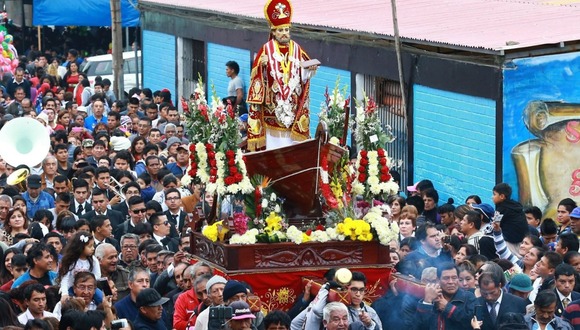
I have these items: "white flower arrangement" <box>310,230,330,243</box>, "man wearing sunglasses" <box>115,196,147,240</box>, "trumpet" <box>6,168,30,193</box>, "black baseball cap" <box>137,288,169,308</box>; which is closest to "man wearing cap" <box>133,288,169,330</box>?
"black baseball cap" <box>137,288,169,308</box>

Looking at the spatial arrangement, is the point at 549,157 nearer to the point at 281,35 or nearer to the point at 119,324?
the point at 281,35

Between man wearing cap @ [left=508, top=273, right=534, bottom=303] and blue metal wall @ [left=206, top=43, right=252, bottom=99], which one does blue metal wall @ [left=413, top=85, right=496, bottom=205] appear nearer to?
man wearing cap @ [left=508, top=273, right=534, bottom=303]

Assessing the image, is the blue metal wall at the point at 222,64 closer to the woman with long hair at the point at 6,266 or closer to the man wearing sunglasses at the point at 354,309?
the woman with long hair at the point at 6,266

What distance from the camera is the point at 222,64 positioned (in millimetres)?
28250

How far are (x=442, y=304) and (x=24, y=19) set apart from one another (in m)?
28.5

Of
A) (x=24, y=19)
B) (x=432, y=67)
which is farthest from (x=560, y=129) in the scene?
(x=24, y=19)

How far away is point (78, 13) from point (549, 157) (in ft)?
61.7

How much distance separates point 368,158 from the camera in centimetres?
1411

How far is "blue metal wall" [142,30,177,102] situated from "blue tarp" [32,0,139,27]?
1.61m

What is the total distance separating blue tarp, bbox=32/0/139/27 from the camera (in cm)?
3475

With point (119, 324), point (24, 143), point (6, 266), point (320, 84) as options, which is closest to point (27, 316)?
point (119, 324)

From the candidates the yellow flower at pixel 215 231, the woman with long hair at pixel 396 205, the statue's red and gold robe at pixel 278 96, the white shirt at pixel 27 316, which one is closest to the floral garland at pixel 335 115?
the statue's red and gold robe at pixel 278 96

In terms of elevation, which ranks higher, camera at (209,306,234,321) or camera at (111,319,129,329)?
camera at (209,306,234,321)

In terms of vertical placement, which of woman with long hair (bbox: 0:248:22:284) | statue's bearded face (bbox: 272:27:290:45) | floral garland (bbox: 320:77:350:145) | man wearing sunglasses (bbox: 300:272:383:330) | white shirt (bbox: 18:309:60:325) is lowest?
woman with long hair (bbox: 0:248:22:284)
